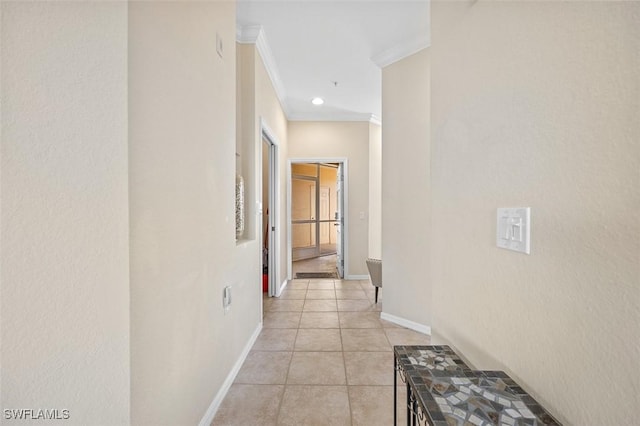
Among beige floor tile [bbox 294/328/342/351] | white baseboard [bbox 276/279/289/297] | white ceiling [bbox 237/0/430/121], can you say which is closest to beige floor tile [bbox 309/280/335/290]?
white baseboard [bbox 276/279/289/297]

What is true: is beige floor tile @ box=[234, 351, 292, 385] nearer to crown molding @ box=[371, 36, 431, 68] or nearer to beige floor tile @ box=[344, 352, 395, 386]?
beige floor tile @ box=[344, 352, 395, 386]

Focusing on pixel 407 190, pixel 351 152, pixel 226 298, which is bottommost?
pixel 226 298

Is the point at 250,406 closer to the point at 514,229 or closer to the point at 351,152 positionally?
the point at 514,229

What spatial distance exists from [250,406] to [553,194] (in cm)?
184

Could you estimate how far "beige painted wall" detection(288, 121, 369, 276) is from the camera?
4.95 meters

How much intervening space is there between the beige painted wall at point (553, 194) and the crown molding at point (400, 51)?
6.50 feet

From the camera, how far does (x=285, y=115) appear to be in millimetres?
4703

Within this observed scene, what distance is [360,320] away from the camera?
319cm

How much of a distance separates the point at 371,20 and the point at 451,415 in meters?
2.82

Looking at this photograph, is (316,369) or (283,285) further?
(283,285)

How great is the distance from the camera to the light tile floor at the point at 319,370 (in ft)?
5.67

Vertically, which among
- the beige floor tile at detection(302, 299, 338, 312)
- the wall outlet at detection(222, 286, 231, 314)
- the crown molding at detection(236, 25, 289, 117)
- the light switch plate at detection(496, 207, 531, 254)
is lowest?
the beige floor tile at detection(302, 299, 338, 312)

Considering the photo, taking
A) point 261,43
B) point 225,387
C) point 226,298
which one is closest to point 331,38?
point 261,43

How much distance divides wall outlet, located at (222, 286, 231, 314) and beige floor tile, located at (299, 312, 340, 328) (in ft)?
3.97
